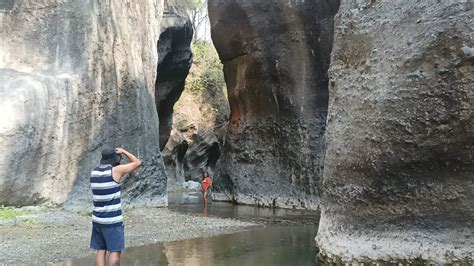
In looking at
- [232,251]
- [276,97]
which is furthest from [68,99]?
[276,97]

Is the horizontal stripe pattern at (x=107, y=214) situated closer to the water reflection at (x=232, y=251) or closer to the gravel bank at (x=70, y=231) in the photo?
the water reflection at (x=232, y=251)

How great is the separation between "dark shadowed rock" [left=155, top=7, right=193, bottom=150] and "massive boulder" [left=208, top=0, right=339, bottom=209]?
169 inches

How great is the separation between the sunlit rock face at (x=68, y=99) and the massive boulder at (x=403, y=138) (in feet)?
→ 22.4

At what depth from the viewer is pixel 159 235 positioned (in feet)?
31.7

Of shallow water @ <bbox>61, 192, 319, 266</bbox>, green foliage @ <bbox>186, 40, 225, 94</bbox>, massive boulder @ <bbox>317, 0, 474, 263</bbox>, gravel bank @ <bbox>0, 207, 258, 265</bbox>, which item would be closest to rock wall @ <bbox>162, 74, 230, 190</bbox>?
green foliage @ <bbox>186, 40, 225, 94</bbox>

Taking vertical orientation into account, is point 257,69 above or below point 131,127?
above

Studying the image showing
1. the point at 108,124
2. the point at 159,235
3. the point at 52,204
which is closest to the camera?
the point at 159,235

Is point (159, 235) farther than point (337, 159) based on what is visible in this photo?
Yes

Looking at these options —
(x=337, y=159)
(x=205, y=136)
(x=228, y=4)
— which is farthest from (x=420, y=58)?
(x=205, y=136)

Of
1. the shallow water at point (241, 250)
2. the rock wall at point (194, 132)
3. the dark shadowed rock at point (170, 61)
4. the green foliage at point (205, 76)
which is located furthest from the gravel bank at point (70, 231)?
the green foliage at point (205, 76)

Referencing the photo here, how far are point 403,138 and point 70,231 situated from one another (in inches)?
245

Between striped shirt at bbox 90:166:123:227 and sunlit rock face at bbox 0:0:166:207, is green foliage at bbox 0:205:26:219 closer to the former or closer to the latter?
sunlit rock face at bbox 0:0:166:207

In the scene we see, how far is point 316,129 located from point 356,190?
9.98 metres

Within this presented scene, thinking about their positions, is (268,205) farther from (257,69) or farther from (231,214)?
(257,69)
